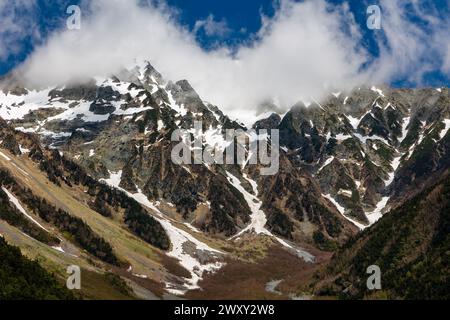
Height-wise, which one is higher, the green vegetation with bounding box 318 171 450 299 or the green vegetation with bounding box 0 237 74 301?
the green vegetation with bounding box 318 171 450 299

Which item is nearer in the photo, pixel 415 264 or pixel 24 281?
pixel 24 281

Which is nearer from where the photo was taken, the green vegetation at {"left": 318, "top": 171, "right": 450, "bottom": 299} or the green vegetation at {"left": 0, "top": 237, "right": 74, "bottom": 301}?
the green vegetation at {"left": 0, "top": 237, "right": 74, "bottom": 301}

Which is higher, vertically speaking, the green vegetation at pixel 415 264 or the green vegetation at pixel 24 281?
the green vegetation at pixel 415 264

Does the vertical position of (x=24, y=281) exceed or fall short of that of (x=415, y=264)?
it falls short

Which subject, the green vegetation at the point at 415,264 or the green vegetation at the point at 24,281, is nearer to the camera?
the green vegetation at the point at 24,281

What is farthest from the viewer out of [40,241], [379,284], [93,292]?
[40,241]

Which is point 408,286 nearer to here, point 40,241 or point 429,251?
point 429,251

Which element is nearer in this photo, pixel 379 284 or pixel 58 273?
pixel 58 273
